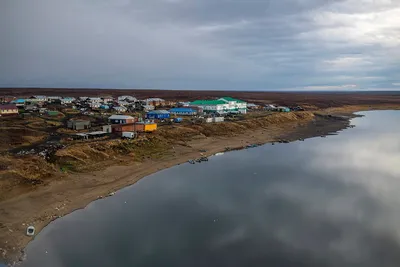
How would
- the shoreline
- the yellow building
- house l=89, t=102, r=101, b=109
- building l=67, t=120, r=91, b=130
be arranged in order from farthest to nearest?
house l=89, t=102, r=101, b=109, the yellow building, building l=67, t=120, r=91, b=130, the shoreline

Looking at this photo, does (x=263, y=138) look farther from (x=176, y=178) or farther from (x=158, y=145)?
(x=176, y=178)

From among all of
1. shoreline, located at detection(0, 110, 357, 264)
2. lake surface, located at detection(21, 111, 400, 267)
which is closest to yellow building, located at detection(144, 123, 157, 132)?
shoreline, located at detection(0, 110, 357, 264)

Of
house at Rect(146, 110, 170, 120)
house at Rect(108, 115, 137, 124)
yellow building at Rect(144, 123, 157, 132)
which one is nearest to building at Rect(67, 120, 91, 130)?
house at Rect(108, 115, 137, 124)

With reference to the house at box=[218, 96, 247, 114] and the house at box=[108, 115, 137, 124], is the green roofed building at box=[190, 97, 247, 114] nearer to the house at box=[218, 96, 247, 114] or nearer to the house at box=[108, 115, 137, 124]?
the house at box=[218, 96, 247, 114]

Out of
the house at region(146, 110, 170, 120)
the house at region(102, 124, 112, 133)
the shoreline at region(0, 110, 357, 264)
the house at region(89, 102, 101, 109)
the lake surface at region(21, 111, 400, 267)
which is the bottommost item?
the lake surface at region(21, 111, 400, 267)

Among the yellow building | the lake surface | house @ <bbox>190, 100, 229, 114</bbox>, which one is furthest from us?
house @ <bbox>190, 100, 229, 114</bbox>

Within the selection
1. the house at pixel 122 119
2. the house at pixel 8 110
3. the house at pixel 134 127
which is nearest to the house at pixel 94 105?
the house at pixel 8 110

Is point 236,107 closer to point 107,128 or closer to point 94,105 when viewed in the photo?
point 94,105

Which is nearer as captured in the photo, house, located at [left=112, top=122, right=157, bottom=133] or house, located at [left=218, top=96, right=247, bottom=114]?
house, located at [left=112, top=122, right=157, bottom=133]

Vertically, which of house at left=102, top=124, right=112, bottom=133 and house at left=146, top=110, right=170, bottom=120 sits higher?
house at left=146, top=110, right=170, bottom=120

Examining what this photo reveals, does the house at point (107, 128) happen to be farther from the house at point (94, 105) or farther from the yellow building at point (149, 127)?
the house at point (94, 105)
